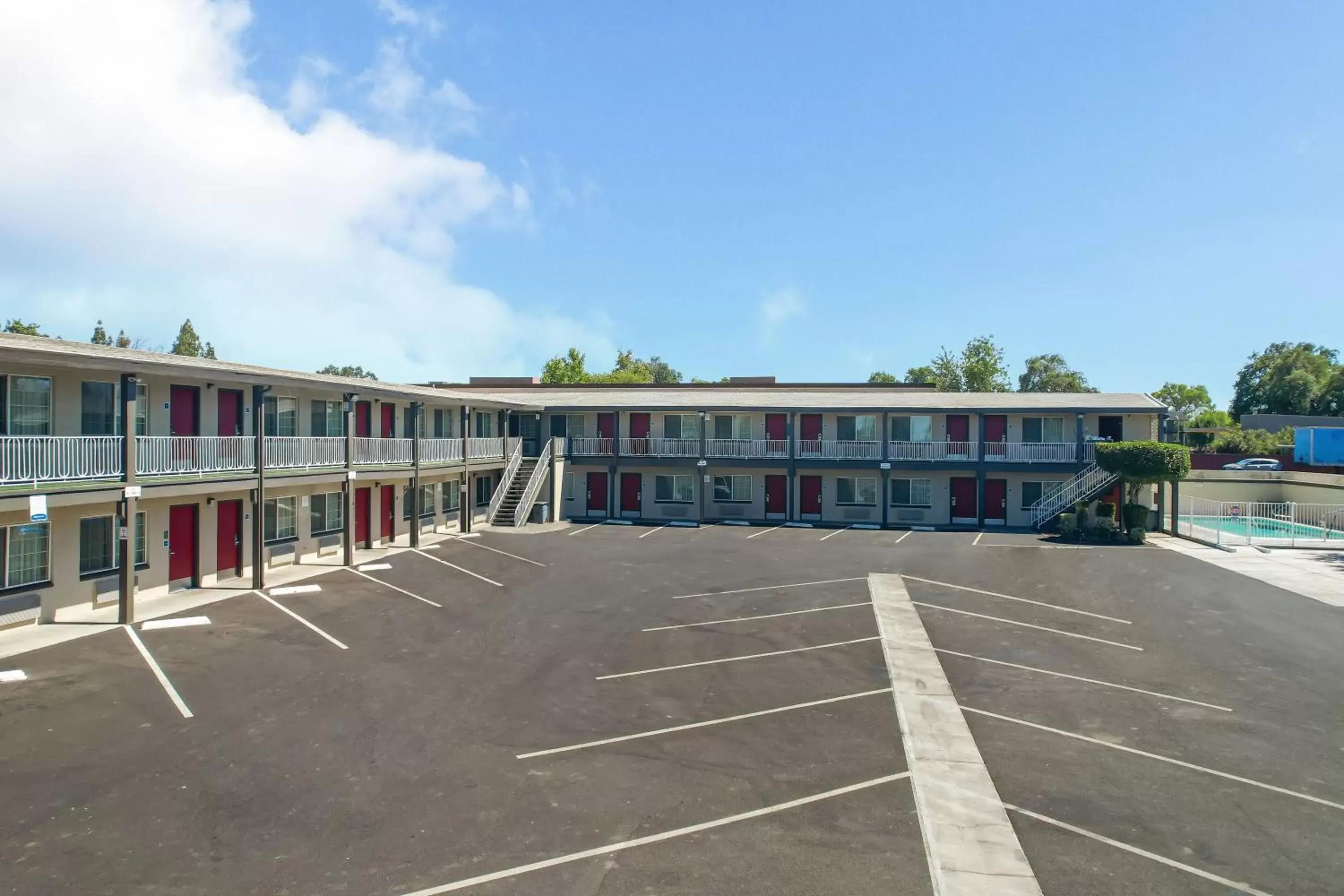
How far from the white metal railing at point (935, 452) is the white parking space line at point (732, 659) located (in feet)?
69.5

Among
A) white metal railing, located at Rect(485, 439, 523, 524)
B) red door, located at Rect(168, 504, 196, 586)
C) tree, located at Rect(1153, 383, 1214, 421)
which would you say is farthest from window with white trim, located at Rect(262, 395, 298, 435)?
tree, located at Rect(1153, 383, 1214, 421)

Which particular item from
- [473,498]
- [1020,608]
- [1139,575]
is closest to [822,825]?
[1020,608]

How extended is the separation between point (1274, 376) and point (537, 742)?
95314mm

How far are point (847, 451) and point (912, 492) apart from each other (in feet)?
12.6

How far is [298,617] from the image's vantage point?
18281mm

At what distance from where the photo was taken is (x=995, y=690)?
1364 centimetres

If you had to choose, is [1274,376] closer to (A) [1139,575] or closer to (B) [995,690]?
(A) [1139,575]

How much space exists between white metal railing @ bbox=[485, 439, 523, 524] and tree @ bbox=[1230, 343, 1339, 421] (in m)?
77.7

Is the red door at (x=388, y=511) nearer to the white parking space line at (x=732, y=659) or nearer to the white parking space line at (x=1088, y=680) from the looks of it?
the white parking space line at (x=732, y=659)

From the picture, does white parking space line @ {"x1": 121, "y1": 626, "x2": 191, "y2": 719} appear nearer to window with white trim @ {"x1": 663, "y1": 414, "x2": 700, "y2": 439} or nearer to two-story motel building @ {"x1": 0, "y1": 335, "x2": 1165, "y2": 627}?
two-story motel building @ {"x1": 0, "y1": 335, "x2": 1165, "y2": 627}

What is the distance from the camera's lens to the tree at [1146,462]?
31.4 m

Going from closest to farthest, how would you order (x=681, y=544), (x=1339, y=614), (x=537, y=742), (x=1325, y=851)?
1. (x=1325, y=851)
2. (x=537, y=742)
3. (x=1339, y=614)
4. (x=681, y=544)

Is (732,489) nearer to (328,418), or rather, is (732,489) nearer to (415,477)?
(415,477)

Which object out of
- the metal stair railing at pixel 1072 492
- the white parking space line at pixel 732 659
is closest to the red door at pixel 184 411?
the white parking space line at pixel 732 659
